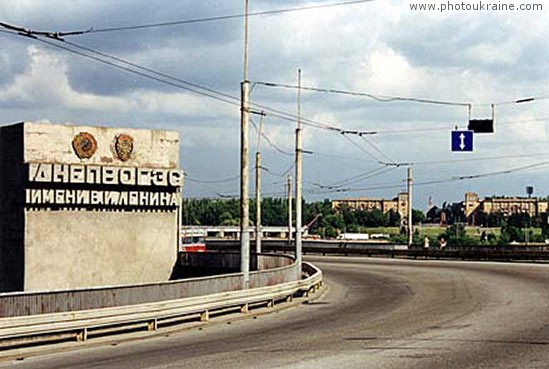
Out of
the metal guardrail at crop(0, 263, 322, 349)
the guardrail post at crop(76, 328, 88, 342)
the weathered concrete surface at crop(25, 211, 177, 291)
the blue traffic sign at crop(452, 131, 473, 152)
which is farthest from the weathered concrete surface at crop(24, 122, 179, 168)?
the guardrail post at crop(76, 328, 88, 342)

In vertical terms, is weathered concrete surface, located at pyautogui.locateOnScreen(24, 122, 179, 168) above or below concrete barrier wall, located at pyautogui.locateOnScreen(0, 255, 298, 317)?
above

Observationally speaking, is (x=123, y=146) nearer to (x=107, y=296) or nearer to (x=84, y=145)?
(x=84, y=145)

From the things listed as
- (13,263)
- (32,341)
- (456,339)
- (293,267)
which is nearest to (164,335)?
(32,341)

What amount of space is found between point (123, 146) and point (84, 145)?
2.22 meters

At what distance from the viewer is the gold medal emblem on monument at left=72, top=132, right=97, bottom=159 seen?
1785 inches

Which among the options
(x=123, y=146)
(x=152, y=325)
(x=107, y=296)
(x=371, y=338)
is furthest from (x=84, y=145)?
(x=371, y=338)

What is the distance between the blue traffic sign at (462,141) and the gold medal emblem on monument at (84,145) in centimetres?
1695

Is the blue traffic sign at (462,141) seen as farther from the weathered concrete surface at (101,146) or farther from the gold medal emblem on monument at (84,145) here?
the gold medal emblem on monument at (84,145)

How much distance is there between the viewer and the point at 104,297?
903 inches

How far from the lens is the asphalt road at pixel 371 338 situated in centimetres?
1770

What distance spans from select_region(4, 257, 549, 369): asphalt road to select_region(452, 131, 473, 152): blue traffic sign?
8012 mm

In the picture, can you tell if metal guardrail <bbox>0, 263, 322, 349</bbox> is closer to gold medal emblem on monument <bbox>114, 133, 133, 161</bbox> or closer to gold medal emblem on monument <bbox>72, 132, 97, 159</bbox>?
gold medal emblem on monument <bbox>72, 132, 97, 159</bbox>

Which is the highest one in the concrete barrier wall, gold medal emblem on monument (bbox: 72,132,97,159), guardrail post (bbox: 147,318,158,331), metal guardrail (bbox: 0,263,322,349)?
gold medal emblem on monument (bbox: 72,132,97,159)

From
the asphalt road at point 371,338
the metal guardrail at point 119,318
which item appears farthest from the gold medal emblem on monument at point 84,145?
the metal guardrail at point 119,318
